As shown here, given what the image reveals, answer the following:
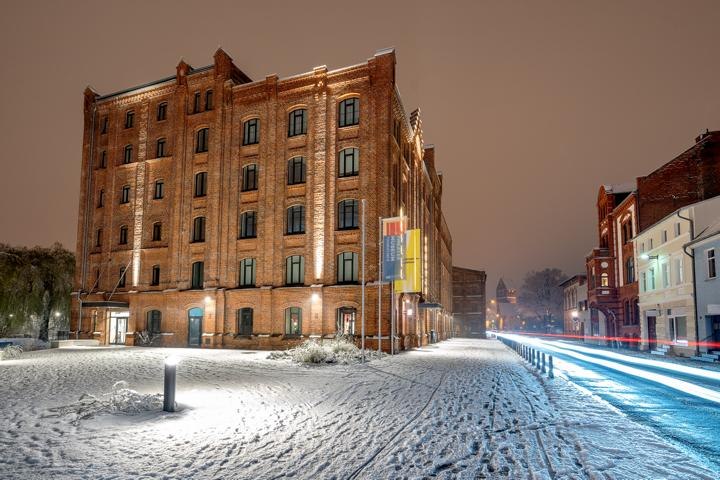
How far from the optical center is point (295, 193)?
30375 millimetres

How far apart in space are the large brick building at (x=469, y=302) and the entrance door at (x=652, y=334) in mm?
43401

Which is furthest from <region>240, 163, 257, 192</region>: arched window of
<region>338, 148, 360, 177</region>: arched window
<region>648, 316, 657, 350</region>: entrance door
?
<region>648, 316, 657, 350</region>: entrance door

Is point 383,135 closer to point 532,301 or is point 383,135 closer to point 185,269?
point 185,269

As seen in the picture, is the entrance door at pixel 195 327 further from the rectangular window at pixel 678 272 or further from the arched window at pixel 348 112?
the rectangular window at pixel 678 272

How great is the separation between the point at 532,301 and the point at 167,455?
105705mm

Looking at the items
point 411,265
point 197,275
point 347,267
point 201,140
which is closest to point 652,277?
point 411,265

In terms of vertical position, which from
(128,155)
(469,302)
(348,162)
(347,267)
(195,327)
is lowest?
(195,327)

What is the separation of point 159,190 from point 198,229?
205 inches

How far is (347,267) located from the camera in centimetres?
2848

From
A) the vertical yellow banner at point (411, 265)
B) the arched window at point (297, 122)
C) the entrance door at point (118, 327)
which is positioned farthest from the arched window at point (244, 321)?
the arched window at point (297, 122)

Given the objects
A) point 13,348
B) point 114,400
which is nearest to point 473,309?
point 13,348

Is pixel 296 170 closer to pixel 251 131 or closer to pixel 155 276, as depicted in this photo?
pixel 251 131

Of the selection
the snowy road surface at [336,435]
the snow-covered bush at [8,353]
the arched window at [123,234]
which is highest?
the arched window at [123,234]

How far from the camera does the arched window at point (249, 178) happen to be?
3203 cm
